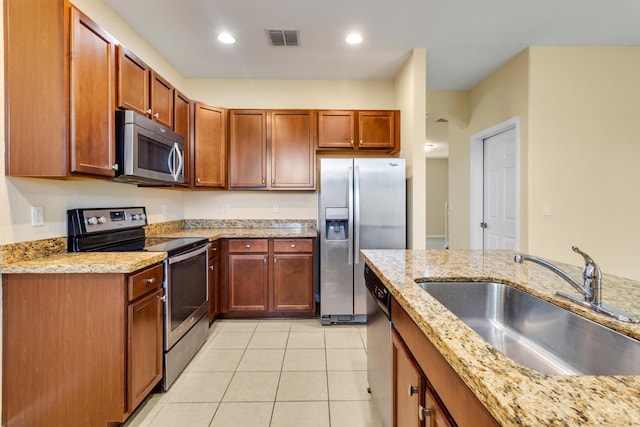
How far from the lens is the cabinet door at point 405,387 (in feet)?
3.27

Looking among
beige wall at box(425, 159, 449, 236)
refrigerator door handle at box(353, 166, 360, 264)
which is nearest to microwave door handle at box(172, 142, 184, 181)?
refrigerator door handle at box(353, 166, 360, 264)

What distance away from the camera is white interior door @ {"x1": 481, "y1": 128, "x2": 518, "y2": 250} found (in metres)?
3.46

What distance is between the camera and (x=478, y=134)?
3932mm

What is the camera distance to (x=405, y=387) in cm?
115

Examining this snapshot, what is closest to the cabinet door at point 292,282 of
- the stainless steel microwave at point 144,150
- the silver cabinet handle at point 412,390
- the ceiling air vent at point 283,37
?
the stainless steel microwave at point 144,150

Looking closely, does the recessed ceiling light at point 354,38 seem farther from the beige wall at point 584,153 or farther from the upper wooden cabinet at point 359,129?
the beige wall at point 584,153

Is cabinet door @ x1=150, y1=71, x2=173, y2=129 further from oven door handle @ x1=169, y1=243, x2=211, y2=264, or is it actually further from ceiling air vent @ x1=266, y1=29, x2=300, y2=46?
oven door handle @ x1=169, y1=243, x2=211, y2=264

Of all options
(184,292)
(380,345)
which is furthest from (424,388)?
(184,292)

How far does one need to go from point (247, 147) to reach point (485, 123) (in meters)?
2.97

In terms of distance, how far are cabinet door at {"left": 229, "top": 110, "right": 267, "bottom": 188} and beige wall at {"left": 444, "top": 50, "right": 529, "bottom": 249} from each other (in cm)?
274

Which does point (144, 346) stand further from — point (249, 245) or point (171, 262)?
point (249, 245)

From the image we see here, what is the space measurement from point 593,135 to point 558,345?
3.00 meters

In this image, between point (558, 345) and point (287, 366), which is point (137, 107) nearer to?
point (287, 366)

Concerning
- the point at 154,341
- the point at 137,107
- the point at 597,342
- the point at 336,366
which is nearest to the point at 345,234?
the point at 336,366
